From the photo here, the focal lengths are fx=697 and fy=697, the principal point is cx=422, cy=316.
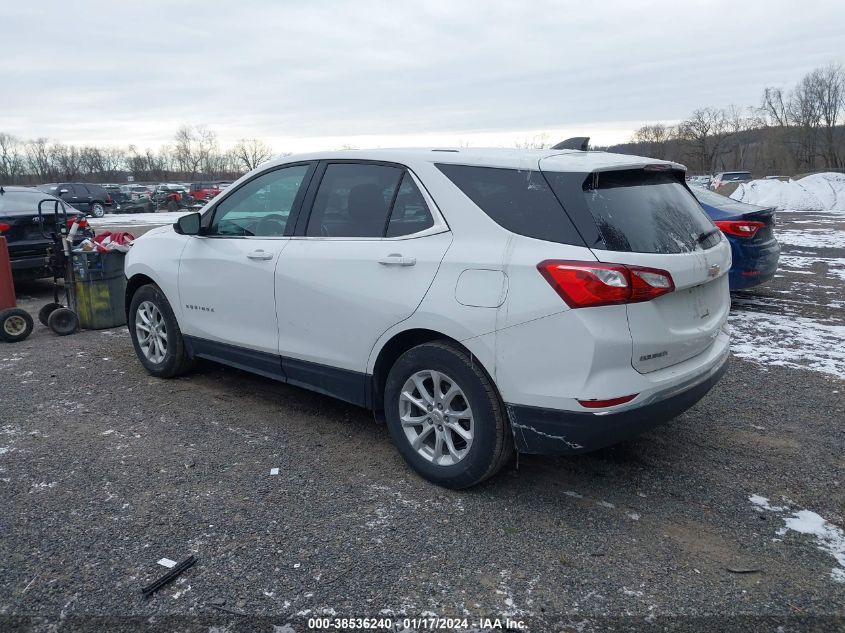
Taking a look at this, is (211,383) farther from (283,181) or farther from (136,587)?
(136,587)

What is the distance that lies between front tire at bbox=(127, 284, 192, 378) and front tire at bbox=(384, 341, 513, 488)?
7.88 ft

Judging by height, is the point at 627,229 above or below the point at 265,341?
above

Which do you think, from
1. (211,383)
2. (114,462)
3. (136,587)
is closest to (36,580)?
(136,587)

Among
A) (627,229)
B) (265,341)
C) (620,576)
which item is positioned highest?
(627,229)

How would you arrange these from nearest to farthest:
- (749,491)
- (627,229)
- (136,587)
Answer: (136,587) → (627,229) → (749,491)

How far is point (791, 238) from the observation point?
1584 cm

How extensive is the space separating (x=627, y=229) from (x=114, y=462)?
3.19 metres

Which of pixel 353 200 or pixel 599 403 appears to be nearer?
pixel 599 403

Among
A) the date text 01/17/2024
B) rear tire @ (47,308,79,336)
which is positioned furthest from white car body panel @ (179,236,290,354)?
rear tire @ (47,308,79,336)

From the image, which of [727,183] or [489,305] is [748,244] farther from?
[727,183]

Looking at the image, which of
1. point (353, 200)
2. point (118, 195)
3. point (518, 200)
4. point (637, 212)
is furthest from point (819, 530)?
point (118, 195)

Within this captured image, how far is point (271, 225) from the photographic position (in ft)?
15.3

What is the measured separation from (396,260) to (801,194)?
101ft

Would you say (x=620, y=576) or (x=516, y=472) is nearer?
(x=620, y=576)
